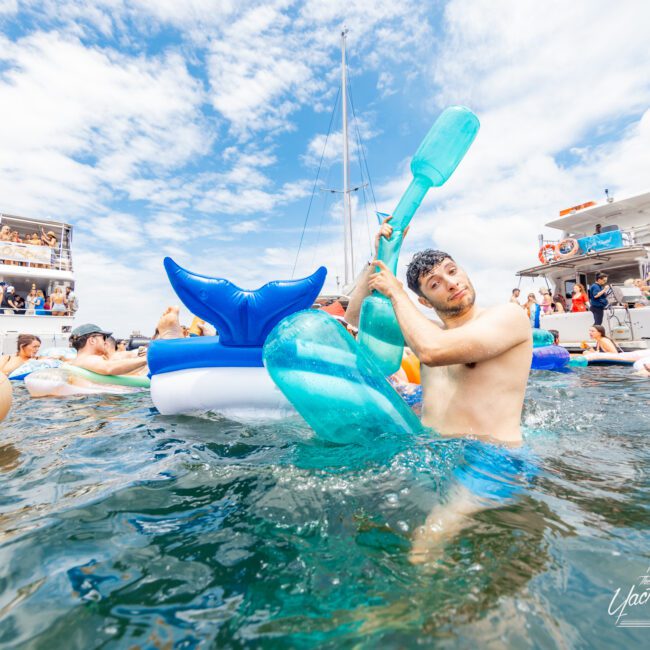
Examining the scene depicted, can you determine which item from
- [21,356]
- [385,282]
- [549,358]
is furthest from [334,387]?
[21,356]

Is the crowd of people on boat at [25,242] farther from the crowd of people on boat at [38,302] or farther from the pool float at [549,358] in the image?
the pool float at [549,358]

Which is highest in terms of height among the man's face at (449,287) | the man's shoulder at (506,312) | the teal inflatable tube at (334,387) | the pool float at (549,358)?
the man's face at (449,287)

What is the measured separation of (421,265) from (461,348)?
565 millimetres

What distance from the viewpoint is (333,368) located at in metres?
2.03

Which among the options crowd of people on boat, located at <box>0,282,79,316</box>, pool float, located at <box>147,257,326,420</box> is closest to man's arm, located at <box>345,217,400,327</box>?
pool float, located at <box>147,257,326,420</box>

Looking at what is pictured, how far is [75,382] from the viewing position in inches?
213

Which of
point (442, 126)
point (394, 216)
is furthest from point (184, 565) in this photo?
point (442, 126)

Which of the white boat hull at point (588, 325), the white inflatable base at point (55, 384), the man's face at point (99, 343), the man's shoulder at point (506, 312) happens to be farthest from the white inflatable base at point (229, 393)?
the white boat hull at point (588, 325)

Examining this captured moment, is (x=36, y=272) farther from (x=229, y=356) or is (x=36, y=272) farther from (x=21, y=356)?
(x=229, y=356)

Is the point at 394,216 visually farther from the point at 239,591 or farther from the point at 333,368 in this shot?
the point at 239,591

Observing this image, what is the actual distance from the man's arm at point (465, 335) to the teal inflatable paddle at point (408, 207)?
0.30 meters

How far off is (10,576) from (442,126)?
274 centimetres

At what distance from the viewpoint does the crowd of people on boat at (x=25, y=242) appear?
1716 centimetres

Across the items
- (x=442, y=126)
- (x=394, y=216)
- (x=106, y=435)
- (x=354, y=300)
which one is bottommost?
(x=106, y=435)
